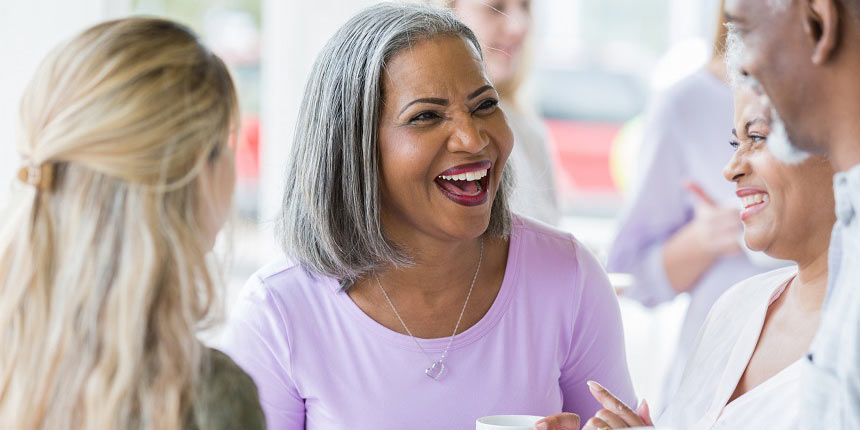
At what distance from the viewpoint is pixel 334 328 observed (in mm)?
1918

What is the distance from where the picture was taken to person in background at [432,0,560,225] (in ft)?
9.29

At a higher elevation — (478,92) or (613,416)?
(478,92)

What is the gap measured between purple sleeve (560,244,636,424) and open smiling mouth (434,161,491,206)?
11.7 inches

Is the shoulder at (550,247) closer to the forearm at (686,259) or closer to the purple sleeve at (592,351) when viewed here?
the purple sleeve at (592,351)

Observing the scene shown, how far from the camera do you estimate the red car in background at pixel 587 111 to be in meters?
8.55

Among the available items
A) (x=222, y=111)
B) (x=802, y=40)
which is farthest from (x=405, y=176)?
(x=802, y=40)

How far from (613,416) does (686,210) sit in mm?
1266

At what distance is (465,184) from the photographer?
1.92 m

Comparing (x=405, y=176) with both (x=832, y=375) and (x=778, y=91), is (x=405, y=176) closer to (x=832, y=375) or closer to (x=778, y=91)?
(x=778, y=91)

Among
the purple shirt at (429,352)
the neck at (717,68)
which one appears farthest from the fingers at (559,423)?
the neck at (717,68)

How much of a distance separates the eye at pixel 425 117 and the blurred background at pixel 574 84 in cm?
193

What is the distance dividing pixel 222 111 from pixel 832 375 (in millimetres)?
800

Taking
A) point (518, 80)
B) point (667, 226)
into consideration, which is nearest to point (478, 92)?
point (667, 226)

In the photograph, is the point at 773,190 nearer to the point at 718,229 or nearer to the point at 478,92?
the point at 478,92
